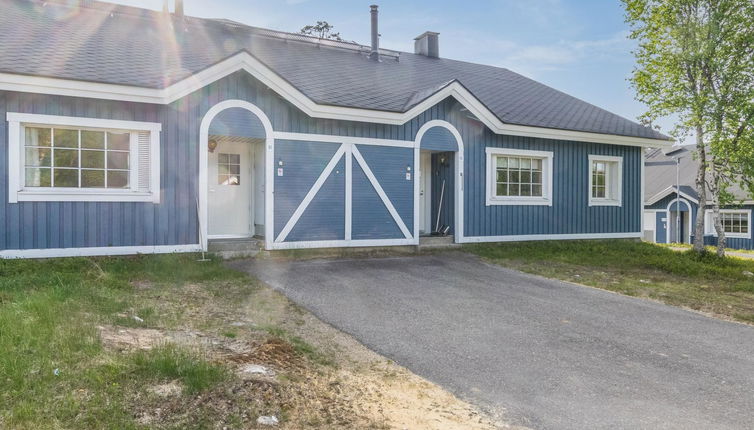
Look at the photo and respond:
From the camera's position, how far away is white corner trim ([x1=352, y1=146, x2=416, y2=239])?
1133 cm

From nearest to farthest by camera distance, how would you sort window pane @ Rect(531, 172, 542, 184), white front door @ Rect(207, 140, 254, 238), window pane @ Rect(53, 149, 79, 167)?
window pane @ Rect(53, 149, 79, 167) < white front door @ Rect(207, 140, 254, 238) < window pane @ Rect(531, 172, 542, 184)

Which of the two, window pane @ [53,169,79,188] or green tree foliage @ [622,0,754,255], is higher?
green tree foliage @ [622,0,754,255]

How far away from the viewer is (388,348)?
5273 mm

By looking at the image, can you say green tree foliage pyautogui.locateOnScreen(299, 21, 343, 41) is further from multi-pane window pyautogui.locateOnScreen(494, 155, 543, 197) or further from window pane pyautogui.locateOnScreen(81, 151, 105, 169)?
window pane pyautogui.locateOnScreen(81, 151, 105, 169)

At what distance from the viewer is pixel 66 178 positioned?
8.88m

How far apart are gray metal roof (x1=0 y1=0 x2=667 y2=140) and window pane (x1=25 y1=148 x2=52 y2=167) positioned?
1.33m

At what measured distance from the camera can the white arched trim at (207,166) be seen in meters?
9.79

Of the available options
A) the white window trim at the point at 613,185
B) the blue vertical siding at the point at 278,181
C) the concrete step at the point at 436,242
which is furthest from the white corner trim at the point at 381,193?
the white window trim at the point at 613,185

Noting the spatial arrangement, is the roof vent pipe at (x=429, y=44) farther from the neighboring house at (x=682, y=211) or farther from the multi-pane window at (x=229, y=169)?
the neighboring house at (x=682, y=211)

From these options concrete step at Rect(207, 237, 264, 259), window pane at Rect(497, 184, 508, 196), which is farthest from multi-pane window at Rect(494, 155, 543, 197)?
concrete step at Rect(207, 237, 264, 259)

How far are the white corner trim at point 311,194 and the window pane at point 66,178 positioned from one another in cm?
367

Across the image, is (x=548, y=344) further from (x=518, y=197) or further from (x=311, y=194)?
(x=518, y=197)

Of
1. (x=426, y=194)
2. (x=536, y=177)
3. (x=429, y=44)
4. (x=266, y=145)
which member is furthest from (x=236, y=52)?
(x=429, y=44)

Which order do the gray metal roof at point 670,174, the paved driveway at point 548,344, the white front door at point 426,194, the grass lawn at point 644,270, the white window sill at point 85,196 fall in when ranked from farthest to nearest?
the gray metal roof at point 670,174 < the white front door at point 426,194 < the white window sill at point 85,196 < the grass lawn at point 644,270 < the paved driveway at point 548,344
